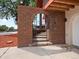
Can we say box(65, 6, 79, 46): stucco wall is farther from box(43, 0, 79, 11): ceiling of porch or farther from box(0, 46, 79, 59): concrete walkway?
box(0, 46, 79, 59): concrete walkway

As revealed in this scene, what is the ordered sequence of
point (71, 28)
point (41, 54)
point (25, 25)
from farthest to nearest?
point (71, 28) → point (25, 25) → point (41, 54)

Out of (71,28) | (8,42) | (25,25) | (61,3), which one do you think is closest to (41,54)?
(25,25)

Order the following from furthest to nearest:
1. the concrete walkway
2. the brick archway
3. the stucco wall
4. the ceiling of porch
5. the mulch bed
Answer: the mulch bed → the stucco wall → the brick archway → the ceiling of porch → the concrete walkway

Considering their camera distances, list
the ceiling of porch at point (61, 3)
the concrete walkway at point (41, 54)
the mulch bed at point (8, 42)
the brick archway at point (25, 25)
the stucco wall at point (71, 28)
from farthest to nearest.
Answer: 1. the mulch bed at point (8, 42)
2. the stucco wall at point (71, 28)
3. the brick archway at point (25, 25)
4. the ceiling of porch at point (61, 3)
5. the concrete walkway at point (41, 54)

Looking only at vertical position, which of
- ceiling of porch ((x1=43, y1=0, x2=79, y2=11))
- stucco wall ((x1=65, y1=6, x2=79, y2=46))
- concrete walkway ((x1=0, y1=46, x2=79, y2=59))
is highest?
ceiling of porch ((x1=43, y1=0, x2=79, y2=11))

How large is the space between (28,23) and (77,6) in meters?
3.74

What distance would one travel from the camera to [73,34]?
35.2 feet

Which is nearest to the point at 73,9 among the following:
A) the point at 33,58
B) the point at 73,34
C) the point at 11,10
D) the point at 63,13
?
the point at 63,13

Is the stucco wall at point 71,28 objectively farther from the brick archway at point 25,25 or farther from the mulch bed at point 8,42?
the mulch bed at point 8,42

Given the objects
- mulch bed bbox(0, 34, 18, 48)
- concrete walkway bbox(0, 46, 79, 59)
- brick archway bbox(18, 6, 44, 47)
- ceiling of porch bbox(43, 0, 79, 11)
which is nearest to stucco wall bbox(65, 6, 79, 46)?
ceiling of porch bbox(43, 0, 79, 11)

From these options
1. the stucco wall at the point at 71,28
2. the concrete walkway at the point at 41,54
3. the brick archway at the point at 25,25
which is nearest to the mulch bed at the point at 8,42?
the brick archway at the point at 25,25

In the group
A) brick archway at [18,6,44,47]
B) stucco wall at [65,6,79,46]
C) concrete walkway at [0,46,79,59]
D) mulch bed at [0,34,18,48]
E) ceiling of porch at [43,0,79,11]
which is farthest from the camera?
mulch bed at [0,34,18,48]

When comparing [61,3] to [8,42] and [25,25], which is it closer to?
[25,25]

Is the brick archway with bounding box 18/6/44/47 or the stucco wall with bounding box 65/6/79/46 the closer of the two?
the brick archway with bounding box 18/6/44/47
